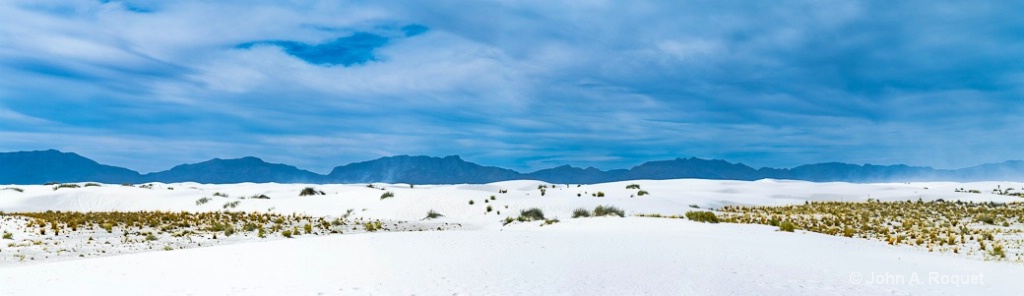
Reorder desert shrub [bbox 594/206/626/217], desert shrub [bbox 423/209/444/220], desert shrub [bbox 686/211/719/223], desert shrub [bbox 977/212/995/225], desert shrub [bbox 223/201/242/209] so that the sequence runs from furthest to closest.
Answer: desert shrub [bbox 223/201/242/209] < desert shrub [bbox 423/209/444/220] < desert shrub [bbox 594/206/626/217] < desert shrub [bbox 977/212/995/225] < desert shrub [bbox 686/211/719/223]

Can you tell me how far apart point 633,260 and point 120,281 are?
8926 millimetres

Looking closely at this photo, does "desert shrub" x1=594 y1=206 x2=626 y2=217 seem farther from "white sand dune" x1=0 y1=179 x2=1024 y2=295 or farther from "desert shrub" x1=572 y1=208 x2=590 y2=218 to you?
"white sand dune" x1=0 y1=179 x2=1024 y2=295

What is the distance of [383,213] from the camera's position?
36.1m

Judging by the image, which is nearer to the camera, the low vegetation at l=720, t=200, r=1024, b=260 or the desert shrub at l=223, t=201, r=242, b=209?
the low vegetation at l=720, t=200, r=1024, b=260

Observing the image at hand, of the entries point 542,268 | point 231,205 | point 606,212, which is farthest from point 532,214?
point 231,205

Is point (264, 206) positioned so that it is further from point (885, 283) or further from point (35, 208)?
point (885, 283)

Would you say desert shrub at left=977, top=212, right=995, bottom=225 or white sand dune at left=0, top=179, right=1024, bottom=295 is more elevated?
desert shrub at left=977, top=212, right=995, bottom=225

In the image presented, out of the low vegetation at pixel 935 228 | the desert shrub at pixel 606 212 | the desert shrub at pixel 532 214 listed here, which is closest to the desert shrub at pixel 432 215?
the desert shrub at pixel 532 214

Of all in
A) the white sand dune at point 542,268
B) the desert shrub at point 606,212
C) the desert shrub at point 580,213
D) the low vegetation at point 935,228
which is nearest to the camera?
the white sand dune at point 542,268

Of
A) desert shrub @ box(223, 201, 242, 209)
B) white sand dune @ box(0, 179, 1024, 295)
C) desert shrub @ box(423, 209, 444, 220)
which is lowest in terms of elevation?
white sand dune @ box(0, 179, 1024, 295)

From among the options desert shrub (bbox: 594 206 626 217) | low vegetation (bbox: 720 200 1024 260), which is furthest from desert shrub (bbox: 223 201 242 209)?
low vegetation (bbox: 720 200 1024 260)

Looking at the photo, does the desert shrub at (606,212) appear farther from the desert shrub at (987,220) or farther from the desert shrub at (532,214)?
the desert shrub at (987,220)

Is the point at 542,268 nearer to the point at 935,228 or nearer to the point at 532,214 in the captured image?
the point at 935,228

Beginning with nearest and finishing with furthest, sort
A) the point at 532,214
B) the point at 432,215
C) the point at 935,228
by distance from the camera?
the point at 935,228
the point at 532,214
the point at 432,215
